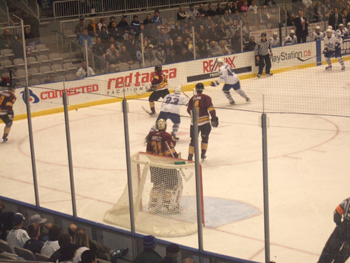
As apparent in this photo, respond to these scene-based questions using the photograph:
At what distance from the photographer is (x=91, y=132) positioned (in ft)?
26.8

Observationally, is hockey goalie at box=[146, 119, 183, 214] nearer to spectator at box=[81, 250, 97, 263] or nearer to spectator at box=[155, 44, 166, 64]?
spectator at box=[81, 250, 97, 263]

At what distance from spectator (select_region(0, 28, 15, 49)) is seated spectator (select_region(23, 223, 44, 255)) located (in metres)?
7.71

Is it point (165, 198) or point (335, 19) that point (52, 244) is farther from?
point (335, 19)

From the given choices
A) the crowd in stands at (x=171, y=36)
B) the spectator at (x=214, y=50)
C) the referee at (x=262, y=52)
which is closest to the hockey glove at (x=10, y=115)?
the crowd in stands at (x=171, y=36)

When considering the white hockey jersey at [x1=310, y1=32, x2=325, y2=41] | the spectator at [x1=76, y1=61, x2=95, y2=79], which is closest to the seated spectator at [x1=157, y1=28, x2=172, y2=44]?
the spectator at [x1=76, y1=61, x2=95, y2=79]

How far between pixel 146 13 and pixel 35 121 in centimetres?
1044

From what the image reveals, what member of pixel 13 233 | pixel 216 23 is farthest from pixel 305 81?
pixel 13 233

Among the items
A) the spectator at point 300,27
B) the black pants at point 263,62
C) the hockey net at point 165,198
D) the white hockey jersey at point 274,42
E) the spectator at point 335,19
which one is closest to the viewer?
the hockey net at point 165,198

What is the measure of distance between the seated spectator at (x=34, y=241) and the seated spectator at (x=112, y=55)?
8719 millimetres

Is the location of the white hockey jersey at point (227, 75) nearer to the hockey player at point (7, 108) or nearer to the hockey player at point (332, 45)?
the hockey player at point (7, 108)

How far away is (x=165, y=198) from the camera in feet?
18.0

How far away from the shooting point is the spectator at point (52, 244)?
477cm

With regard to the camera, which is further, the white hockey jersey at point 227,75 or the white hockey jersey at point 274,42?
the white hockey jersey at point 274,42

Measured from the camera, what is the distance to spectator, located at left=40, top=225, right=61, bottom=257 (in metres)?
4.77
